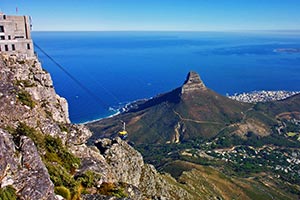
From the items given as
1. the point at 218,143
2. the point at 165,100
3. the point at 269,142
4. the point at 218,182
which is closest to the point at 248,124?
the point at 269,142

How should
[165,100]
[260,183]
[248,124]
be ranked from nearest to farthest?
[260,183], [248,124], [165,100]

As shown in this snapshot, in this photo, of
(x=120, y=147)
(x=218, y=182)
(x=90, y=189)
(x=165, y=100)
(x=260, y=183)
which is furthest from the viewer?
(x=165, y=100)

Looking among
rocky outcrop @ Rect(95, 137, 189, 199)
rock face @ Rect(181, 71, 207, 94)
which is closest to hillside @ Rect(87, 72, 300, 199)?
rock face @ Rect(181, 71, 207, 94)

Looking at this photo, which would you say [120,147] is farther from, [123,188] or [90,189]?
[90,189]

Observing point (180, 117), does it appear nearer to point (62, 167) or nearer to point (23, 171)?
point (62, 167)

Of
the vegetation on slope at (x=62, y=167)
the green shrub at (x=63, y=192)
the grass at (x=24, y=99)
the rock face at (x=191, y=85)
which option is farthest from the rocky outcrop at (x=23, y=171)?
the rock face at (x=191, y=85)

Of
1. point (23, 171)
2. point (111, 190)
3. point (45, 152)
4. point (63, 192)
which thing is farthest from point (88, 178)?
point (23, 171)

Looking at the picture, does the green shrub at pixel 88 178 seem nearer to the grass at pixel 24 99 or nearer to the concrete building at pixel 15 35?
the grass at pixel 24 99
